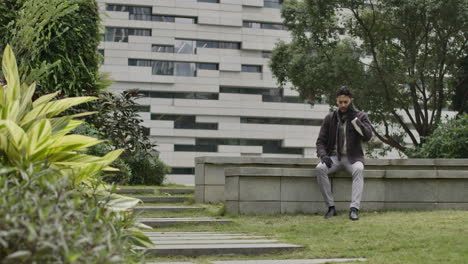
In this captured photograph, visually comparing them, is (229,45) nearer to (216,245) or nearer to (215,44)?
(215,44)

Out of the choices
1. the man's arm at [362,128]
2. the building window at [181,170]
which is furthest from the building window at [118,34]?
the man's arm at [362,128]

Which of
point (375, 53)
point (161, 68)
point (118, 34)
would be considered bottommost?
point (375, 53)

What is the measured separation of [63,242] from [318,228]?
17.2 feet

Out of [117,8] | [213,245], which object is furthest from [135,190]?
[117,8]

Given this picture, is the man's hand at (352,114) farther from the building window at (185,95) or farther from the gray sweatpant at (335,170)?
the building window at (185,95)

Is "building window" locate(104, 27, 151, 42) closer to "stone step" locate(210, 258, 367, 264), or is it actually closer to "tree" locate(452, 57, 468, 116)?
"tree" locate(452, 57, 468, 116)

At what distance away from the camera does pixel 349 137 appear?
8422mm

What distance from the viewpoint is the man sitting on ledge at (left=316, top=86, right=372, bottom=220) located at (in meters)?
8.27

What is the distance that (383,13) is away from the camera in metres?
22.1

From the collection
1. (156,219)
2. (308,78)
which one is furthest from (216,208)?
(308,78)

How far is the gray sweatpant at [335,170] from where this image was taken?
318 inches

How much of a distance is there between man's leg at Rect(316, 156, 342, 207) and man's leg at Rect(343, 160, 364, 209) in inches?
5.6

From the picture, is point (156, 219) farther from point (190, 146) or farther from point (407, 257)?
point (190, 146)

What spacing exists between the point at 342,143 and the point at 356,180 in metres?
0.60
